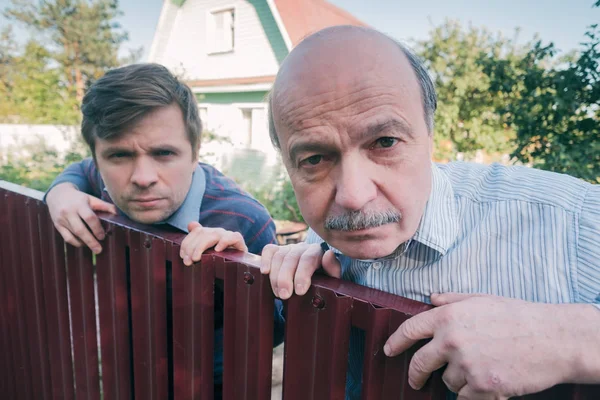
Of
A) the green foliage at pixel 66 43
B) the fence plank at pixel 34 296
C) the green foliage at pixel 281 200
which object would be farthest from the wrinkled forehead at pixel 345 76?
the green foliage at pixel 66 43

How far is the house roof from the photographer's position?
12.0 meters

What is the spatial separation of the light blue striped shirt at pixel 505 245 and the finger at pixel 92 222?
3.73 ft

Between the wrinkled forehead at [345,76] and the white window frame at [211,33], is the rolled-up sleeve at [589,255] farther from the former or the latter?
the white window frame at [211,33]

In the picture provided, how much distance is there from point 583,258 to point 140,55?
24.2m

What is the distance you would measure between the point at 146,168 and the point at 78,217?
1.22ft

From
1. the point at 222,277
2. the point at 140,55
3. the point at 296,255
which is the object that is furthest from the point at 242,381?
the point at 140,55

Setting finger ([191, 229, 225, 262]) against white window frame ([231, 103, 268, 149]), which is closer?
finger ([191, 229, 225, 262])

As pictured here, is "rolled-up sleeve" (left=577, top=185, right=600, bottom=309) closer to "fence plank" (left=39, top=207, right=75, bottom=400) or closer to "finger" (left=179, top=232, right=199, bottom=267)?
"finger" (left=179, top=232, right=199, bottom=267)

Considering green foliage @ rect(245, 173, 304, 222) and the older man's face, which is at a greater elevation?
the older man's face

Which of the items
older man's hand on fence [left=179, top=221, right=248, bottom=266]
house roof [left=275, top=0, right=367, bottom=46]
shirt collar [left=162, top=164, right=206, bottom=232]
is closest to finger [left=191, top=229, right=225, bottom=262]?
older man's hand on fence [left=179, top=221, right=248, bottom=266]

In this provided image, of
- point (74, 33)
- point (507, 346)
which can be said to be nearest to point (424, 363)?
point (507, 346)

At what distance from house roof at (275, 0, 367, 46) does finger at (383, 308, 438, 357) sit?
35.2 ft

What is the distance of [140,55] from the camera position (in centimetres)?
2172

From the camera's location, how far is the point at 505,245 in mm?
1193
